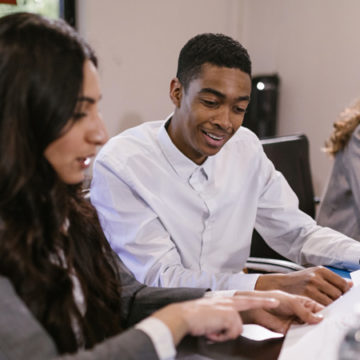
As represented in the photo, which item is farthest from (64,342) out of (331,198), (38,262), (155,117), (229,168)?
(155,117)

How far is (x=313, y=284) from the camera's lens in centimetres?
113

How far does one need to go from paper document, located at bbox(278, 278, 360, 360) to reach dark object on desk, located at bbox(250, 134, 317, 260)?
83cm

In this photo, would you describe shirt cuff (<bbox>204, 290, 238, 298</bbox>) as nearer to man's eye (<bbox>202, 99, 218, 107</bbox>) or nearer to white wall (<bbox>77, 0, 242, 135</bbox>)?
man's eye (<bbox>202, 99, 218, 107</bbox>)

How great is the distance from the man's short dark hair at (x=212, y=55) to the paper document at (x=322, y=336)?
28.3 inches

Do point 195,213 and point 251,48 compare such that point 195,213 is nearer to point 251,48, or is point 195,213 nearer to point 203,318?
point 203,318

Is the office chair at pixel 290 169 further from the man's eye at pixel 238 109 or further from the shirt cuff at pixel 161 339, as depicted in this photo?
the shirt cuff at pixel 161 339

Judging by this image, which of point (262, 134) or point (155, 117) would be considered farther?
point (262, 134)

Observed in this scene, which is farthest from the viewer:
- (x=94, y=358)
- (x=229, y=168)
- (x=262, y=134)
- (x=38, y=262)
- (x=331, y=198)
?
(x=262, y=134)

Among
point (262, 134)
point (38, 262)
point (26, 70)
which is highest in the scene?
point (26, 70)

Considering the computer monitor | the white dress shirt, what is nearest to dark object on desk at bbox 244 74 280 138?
the computer monitor

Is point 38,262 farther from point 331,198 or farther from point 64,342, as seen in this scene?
point 331,198

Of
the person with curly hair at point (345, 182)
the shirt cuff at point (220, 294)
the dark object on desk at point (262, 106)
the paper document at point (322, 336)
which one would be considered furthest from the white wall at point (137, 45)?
the paper document at point (322, 336)

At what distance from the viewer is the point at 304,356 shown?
837 millimetres

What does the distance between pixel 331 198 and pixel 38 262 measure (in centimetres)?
161
